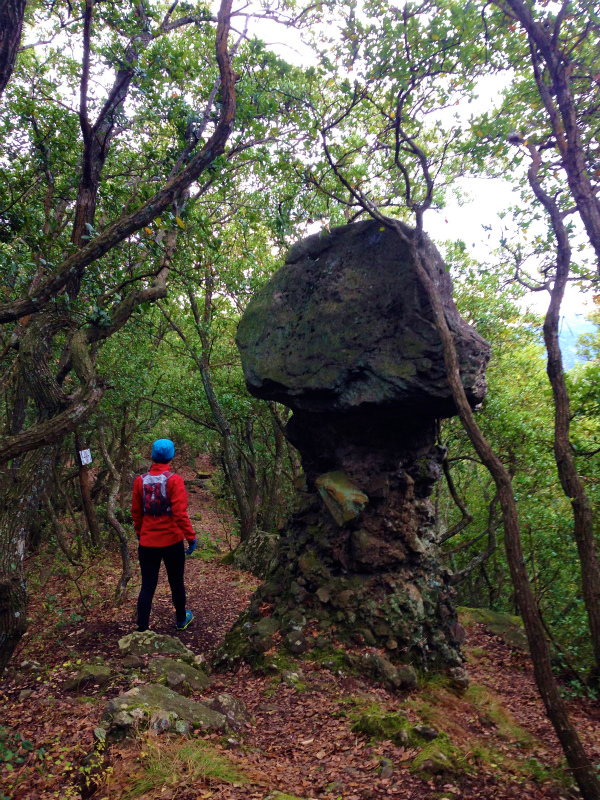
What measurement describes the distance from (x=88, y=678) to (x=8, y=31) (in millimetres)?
5522

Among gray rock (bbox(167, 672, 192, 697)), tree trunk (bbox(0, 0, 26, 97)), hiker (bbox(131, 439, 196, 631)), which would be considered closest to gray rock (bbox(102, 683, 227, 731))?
gray rock (bbox(167, 672, 192, 697))

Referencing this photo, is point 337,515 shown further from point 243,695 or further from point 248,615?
point 243,695

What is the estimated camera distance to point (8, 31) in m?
3.57

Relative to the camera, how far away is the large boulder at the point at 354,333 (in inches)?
Result: 239

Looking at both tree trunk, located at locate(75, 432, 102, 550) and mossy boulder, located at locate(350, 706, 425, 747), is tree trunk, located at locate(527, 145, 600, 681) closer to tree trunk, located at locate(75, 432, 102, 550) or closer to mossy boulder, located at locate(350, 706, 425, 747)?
mossy boulder, located at locate(350, 706, 425, 747)

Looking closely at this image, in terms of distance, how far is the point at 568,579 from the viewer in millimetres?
10602

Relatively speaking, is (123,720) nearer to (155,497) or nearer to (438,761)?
(438,761)

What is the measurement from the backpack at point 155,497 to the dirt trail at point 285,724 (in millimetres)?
1668

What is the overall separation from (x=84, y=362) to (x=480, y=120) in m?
5.52

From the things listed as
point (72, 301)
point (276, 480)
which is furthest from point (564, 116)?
point (276, 480)

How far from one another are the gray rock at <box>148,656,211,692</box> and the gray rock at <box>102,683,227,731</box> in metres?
0.50

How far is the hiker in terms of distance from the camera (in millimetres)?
5941

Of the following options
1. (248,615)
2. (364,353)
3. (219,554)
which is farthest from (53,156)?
(219,554)

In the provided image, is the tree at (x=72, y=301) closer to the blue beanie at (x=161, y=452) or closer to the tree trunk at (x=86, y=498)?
the blue beanie at (x=161, y=452)
